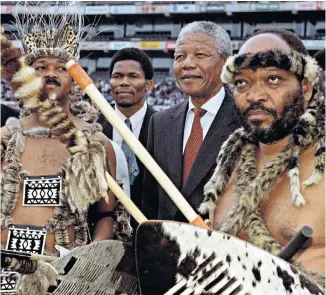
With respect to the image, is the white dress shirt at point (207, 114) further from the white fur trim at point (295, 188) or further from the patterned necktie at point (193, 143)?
the white fur trim at point (295, 188)

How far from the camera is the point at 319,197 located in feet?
6.91

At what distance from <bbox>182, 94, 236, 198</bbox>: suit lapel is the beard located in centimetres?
47

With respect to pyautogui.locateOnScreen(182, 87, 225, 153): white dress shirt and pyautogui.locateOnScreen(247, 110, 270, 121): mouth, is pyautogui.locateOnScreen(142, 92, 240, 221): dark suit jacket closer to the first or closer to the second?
pyautogui.locateOnScreen(182, 87, 225, 153): white dress shirt

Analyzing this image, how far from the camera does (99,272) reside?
1982 millimetres

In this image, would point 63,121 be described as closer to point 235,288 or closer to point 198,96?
point 198,96

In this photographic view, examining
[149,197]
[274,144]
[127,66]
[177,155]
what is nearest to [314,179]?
[274,144]

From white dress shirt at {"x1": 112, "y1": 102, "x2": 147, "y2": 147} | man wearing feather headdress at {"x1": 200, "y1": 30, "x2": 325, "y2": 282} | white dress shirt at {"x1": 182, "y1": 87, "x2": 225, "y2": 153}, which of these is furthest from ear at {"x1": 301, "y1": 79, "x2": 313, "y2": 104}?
white dress shirt at {"x1": 112, "y1": 102, "x2": 147, "y2": 147}

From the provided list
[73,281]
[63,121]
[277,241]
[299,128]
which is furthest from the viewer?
[63,121]

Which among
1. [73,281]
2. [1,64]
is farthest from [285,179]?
[1,64]

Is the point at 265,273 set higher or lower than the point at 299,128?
lower

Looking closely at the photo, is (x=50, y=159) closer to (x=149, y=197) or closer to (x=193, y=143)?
(x=149, y=197)

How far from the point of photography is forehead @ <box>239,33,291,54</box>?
2248mm

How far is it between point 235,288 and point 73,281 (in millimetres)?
520

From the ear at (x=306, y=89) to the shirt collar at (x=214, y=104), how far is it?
0.66 metres
